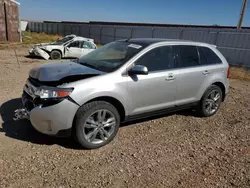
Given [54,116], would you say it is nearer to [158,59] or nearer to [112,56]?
[112,56]

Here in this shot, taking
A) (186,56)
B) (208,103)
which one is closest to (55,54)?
(186,56)

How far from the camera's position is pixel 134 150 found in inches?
136

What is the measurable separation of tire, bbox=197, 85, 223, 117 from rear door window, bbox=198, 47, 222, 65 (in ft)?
1.74

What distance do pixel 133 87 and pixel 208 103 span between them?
2126 millimetres

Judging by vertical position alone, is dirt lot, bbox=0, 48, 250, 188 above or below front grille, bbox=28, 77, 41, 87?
below

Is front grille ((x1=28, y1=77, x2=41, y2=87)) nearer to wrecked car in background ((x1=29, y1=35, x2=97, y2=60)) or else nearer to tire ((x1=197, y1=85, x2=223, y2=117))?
tire ((x1=197, y1=85, x2=223, y2=117))

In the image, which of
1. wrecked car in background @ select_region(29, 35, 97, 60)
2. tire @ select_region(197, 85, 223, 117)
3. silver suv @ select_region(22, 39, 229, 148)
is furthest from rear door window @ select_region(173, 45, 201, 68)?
wrecked car in background @ select_region(29, 35, 97, 60)

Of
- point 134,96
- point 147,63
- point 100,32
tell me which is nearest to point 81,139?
point 134,96

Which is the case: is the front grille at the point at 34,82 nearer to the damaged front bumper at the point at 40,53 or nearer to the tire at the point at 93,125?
the tire at the point at 93,125

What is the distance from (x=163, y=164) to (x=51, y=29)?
147ft

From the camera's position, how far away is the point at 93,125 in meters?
3.33

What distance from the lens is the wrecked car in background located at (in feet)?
41.0

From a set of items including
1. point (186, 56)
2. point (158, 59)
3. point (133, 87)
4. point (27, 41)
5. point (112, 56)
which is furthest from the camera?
point (27, 41)

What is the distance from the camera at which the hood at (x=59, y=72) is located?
3.29 meters
